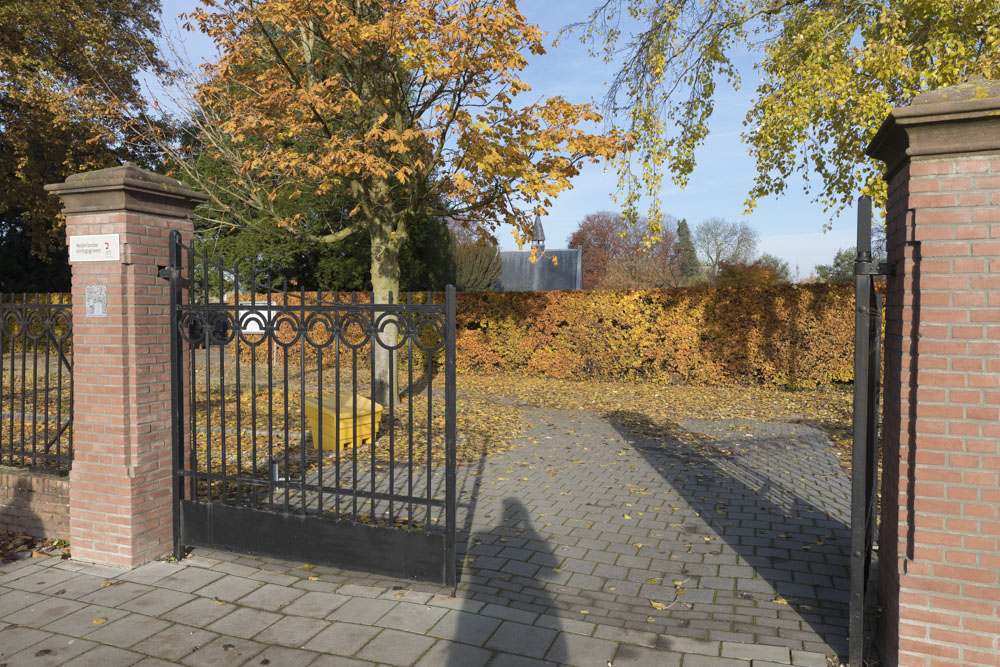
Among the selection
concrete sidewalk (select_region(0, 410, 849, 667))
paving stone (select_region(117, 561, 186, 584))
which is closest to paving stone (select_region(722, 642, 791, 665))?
concrete sidewalk (select_region(0, 410, 849, 667))

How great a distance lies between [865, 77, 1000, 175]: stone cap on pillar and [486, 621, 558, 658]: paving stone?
112 inches

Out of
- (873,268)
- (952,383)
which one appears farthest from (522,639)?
(873,268)

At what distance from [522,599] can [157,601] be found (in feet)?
7.05

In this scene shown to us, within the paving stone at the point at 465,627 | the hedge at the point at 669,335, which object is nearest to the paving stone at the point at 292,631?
the paving stone at the point at 465,627

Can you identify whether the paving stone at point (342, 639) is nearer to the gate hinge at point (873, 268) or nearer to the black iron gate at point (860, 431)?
the black iron gate at point (860, 431)

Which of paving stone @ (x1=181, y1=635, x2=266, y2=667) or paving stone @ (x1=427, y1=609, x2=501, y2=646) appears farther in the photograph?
paving stone @ (x1=427, y1=609, x2=501, y2=646)

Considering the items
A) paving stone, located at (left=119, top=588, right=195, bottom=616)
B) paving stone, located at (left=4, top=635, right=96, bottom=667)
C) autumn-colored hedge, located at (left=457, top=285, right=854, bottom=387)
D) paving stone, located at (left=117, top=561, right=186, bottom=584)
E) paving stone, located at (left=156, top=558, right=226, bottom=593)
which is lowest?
paving stone, located at (left=117, top=561, right=186, bottom=584)

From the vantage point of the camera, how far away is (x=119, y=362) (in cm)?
439

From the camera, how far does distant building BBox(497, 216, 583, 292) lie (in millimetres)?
39625

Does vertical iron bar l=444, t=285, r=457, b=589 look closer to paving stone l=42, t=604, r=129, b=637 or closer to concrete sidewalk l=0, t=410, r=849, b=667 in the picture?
concrete sidewalk l=0, t=410, r=849, b=667

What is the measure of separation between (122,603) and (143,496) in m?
0.80

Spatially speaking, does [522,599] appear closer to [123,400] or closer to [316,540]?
[316,540]

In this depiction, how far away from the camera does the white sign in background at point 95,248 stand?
441 cm

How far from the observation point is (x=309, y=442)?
815 cm
